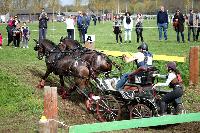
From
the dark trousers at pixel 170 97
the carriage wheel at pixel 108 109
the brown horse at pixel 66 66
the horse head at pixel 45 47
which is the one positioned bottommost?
the carriage wheel at pixel 108 109

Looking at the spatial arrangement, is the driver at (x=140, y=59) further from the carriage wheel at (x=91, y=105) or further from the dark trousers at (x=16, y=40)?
the dark trousers at (x=16, y=40)

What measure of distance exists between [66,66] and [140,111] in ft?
9.87

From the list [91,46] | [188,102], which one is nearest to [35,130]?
[188,102]

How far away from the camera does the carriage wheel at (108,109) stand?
12.6 meters

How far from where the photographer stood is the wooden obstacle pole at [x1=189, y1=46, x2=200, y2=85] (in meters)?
16.6

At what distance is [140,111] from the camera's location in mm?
12031

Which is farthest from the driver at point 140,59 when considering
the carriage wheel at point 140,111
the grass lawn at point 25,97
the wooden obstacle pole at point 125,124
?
the wooden obstacle pole at point 125,124

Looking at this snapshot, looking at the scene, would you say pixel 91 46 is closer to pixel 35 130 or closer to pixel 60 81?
pixel 60 81

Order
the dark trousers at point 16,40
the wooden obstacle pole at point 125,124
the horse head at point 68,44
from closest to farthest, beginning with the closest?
the wooden obstacle pole at point 125,124, the horse head at point 68,44, the dark trousers at point 16,40

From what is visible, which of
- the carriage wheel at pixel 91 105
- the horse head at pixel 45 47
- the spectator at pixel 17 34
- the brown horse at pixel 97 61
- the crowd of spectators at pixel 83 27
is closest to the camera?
the carriage wheel at pixel 91 105

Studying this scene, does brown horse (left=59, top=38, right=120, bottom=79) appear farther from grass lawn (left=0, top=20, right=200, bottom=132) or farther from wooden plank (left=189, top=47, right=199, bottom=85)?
wooden plank (left=189, top=47, right=199, bottom=85)

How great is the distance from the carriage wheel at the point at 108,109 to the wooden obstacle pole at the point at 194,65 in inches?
194

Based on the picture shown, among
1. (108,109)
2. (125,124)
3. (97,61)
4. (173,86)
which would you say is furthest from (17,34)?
(125,124)

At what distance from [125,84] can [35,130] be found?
3087 millimetres
